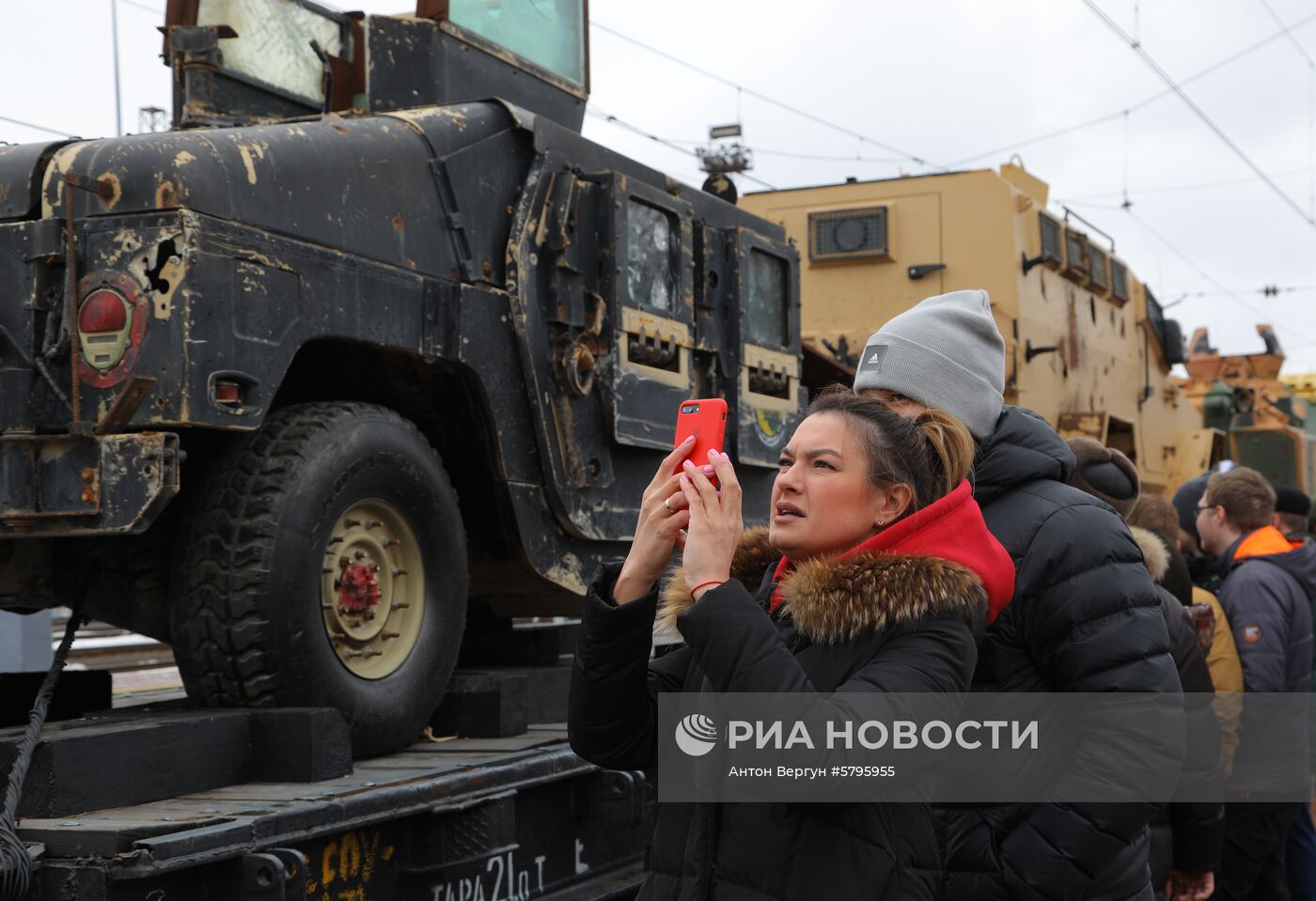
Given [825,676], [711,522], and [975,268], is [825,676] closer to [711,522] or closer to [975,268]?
[711,522]

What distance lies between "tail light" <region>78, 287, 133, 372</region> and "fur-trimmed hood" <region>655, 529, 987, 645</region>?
2.30 metres

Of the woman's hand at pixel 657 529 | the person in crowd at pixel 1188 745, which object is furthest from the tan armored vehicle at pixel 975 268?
the woman's hand at pixel 657 529

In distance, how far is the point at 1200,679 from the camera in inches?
164

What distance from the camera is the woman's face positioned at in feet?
8.18

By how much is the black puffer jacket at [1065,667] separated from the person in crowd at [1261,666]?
2.88 m

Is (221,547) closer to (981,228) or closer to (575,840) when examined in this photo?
(575,840)

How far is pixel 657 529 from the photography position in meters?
2.48

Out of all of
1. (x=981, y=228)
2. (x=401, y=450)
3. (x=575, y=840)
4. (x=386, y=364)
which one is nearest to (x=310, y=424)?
(x=401, y=450)

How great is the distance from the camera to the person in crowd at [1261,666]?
17.8 ft

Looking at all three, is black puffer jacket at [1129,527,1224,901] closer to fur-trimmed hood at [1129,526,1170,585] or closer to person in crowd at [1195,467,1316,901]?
fur-trimmed hood at [1129,526,1170,585]

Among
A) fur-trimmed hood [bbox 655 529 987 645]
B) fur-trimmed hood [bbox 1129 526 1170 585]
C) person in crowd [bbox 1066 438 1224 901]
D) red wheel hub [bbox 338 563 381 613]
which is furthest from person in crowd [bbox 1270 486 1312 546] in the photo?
fur-trimmed hood [bbox 655 529 987 645]

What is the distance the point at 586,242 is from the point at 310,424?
154 cm

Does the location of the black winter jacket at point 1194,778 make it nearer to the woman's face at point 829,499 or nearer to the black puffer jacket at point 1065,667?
the black puffer jacket at point 1065,667

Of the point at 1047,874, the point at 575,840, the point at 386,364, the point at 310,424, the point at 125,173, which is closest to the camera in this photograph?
the point at 1047,874
